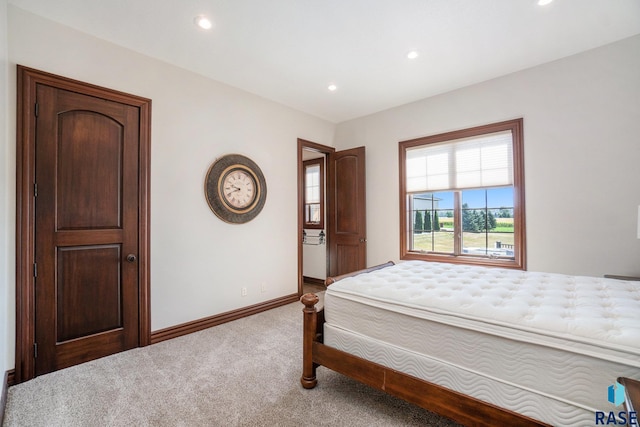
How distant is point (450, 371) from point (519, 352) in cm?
35

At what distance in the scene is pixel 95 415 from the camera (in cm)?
179

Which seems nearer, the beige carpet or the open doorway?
the beige carpet

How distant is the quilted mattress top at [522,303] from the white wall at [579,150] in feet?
2.88

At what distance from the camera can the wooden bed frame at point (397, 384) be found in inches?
53.6

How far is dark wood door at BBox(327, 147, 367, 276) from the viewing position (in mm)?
4422

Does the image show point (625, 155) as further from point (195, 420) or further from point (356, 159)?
point (195, 420)

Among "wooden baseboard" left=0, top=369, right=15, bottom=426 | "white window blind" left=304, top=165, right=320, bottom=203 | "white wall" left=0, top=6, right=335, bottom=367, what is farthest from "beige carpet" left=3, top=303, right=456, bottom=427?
"white window blind" left=304, top=165, right=320, bottom=203

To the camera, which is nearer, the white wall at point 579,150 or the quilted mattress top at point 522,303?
the quilted mattress top at point 522,303

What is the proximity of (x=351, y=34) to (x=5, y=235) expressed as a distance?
10.2 ft

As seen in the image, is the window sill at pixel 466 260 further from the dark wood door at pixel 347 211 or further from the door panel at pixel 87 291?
the door panel at pixel 87 291

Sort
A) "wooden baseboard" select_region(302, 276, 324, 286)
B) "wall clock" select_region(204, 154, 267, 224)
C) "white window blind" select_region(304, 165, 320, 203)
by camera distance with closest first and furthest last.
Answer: "wall clock" select_region(204, 154, 267, 224) → "wooden baseboard" select_region(302, 276, 324, 286) → "white window blind" select_region(304, 165, 320, 203)

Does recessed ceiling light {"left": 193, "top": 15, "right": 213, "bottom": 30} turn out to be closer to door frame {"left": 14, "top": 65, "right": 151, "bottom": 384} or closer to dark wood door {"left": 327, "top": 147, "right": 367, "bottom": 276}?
door frame {"left": 14, "top": 65, "right": 151, "bottom": 384}

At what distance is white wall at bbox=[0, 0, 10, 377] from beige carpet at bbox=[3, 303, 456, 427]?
1.14ft

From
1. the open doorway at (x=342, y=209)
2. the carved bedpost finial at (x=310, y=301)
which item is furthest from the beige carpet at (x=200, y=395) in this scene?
the open doorway at (x=342, y=209)
